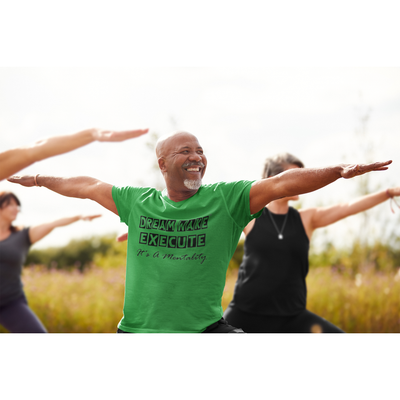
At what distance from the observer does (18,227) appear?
428cm

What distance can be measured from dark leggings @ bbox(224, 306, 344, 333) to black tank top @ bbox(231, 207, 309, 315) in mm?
48

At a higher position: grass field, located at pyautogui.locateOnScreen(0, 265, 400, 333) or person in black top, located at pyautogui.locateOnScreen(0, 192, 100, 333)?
person in black top, located at pyautogui.locateOnScreen(0, 192, 100, 333)

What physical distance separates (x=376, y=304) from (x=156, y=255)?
4911 mm

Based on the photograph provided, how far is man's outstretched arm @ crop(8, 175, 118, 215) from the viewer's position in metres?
2.52

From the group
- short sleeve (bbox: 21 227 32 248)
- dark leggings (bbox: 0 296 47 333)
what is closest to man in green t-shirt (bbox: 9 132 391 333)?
dark leggings (bbox: 0 296 47 333)

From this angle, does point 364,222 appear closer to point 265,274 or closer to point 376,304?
point 376,304

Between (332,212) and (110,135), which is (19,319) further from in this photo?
(332,212)

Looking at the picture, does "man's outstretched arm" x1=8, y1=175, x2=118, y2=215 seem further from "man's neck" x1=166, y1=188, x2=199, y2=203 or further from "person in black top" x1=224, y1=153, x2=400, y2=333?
"person in black top" x1=224, y1=153, x2=400, y2=333

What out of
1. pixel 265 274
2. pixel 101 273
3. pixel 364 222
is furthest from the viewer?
pixel 364 222

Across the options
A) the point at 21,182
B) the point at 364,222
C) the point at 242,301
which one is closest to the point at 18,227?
the point at 21,182

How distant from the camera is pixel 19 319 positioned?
379cm

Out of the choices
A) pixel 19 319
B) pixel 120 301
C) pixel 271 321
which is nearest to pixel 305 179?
pixel 271 321

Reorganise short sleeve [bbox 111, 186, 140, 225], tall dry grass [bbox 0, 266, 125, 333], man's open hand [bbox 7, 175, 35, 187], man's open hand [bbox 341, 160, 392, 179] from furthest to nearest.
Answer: tall dry grass [bbox 0, 266, 125, 333] → man's open hand [bbox 7, 175, 35, 187] → short sleeve [bbox 111, 186, 140, 225] → man's open hand [bbox 341, 160, 392, 179]

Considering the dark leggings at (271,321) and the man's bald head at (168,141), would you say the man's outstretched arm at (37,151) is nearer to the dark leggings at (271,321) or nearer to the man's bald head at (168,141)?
the man's bald head at (168,141)
